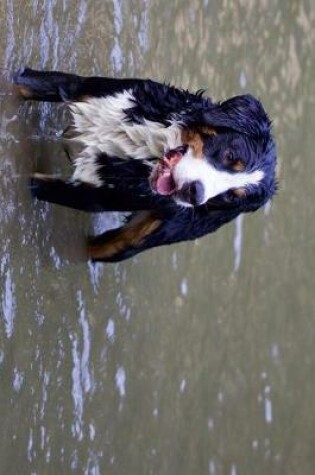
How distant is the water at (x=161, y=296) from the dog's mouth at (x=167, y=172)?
660 mm

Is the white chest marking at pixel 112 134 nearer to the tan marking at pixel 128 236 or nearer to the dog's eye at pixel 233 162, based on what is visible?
the dog's eye at pixel 233 162

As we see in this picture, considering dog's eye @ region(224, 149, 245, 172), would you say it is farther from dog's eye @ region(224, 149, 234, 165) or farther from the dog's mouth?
the dog's mouth

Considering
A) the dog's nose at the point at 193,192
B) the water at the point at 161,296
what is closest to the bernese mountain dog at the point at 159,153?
the dog's nose at the point at 193,192

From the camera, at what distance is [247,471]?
4910 millimetres

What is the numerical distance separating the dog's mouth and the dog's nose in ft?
0.25

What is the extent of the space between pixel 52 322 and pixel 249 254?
69.1 inches

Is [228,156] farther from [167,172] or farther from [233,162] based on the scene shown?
[167,172]

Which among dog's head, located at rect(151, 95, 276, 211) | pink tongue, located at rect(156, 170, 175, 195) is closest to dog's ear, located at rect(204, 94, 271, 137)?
dog's head, located at rect(151, 95, 276, 211)

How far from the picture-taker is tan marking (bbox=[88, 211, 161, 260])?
11.0 ft

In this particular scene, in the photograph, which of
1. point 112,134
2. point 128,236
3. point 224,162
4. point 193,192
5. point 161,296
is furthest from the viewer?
point 161,296

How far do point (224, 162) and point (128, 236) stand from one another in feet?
2.31

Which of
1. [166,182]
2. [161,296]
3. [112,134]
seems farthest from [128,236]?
[161,296]

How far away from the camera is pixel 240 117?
2.94 meters

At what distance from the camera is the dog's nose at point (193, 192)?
2715 mm
